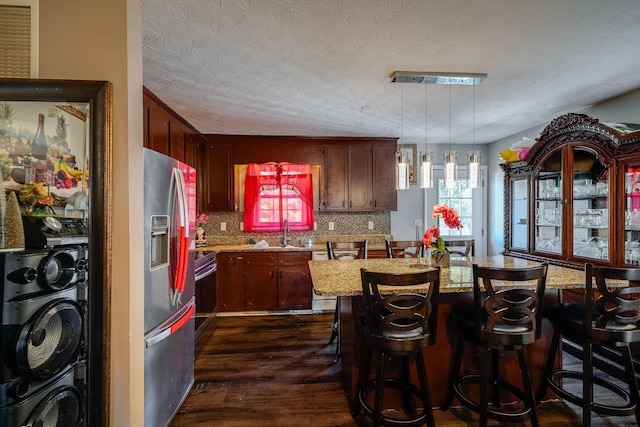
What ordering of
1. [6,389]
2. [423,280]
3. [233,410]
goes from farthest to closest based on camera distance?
[233,410]
[423,280]
[6,389]

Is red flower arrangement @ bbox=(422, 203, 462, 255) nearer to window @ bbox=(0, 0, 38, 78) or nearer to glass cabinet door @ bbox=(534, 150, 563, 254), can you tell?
glass cabinet door @ bbox=(534, 150, 563, 254)

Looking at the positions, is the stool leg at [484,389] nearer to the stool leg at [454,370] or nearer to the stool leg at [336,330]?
the stool leg at [454,370]

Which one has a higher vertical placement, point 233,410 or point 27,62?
point 27,62

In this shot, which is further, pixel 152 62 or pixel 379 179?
pixel 379 179

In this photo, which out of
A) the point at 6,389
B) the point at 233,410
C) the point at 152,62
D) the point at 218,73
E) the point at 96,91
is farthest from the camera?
the point at 218,73

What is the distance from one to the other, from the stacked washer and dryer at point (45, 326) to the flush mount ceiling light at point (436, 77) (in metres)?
2.31

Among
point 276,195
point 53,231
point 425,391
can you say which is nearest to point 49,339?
point 53,231

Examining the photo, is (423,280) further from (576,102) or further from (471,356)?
(576,102)

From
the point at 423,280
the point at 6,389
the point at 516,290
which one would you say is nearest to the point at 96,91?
the point at 6,389

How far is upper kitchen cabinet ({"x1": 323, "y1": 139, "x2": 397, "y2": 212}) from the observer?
14.1 ft

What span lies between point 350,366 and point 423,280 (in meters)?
0.94

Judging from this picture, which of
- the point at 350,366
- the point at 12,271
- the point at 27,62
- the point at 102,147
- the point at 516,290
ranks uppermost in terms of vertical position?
the point at 27,62

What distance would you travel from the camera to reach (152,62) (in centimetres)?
217

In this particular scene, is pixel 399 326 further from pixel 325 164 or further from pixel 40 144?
pixel 325 164
